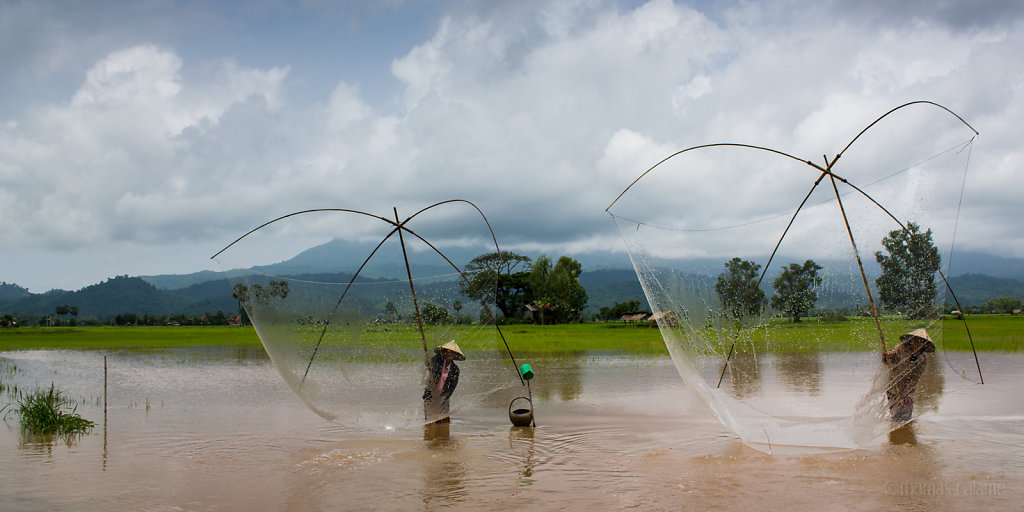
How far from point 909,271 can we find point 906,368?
1.00 meters

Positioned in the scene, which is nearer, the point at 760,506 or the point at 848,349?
the point at 760,506

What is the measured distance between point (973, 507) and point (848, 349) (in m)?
2.13

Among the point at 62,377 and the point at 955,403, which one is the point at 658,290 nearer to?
the point at 955,403

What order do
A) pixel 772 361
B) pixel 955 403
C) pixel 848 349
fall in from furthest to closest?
1. pixel 955 403
2. pixel 772 361
3. pixel 848 349

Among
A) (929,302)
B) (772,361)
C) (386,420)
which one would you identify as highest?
(929,302)

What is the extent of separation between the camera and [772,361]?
795cm

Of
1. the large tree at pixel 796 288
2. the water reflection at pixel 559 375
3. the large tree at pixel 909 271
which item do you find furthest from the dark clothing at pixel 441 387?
the large tree at pixel 909 271

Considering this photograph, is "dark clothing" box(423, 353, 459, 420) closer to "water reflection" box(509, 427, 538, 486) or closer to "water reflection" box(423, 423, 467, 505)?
"water reflection" box(423, 423, 467, 505)

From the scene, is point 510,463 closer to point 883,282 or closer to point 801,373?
point 883,282

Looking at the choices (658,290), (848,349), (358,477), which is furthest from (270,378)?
(848,349)

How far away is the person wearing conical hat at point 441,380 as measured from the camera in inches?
306

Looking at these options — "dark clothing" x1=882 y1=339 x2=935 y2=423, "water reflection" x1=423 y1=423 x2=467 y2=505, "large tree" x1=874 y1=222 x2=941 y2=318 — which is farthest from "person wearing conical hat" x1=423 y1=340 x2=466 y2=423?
"large tree" x1=874 y1=222 x2=941 y2=318

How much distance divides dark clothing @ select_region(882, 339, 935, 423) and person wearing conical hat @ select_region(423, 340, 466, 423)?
4.76m

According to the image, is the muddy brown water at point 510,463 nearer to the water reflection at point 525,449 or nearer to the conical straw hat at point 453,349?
the water reflection at point 525,449
